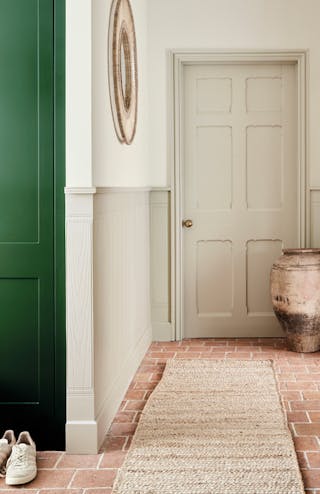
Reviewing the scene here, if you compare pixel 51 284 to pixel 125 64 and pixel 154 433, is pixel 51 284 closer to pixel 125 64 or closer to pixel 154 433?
pixel 154 433

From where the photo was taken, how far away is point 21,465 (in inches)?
106

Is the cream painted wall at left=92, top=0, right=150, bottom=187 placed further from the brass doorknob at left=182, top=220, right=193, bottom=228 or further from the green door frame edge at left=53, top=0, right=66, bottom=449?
the brass doorknob at left=182, top=220, right=193, bottom=228

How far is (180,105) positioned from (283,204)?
1.11m

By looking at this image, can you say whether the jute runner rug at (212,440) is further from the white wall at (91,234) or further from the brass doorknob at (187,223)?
the brass doorknob at (187,223)

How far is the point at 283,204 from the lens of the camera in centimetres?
543

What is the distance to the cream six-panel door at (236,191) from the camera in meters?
5.39

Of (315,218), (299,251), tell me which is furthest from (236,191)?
(299,251)

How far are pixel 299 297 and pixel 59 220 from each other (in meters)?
→ 2.31

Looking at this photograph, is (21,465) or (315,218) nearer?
(21,465)

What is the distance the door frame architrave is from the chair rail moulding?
2425 mm

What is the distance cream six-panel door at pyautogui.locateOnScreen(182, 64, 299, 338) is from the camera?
5395mm

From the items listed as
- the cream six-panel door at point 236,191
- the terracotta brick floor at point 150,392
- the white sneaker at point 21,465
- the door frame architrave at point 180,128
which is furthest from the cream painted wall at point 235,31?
the white sneaker at point 21,465

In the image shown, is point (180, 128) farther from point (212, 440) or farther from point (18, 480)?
point (18, 480)

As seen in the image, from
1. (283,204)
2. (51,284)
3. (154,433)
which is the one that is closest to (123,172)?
(51,284)
